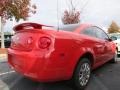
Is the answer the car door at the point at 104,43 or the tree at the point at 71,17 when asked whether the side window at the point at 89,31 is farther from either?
the tree at the point at 71,17

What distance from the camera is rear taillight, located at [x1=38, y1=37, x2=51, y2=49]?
16.9 feet

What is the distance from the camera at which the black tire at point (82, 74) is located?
571 cm

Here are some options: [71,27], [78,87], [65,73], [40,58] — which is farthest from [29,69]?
[71,27]

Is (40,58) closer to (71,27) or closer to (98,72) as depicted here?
(71,27)

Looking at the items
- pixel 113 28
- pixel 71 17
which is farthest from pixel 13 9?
pixel 113 28

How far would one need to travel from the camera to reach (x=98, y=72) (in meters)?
7.80

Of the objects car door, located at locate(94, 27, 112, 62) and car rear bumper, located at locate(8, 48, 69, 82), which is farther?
car door, located at locate(94, 27, 112, 62)

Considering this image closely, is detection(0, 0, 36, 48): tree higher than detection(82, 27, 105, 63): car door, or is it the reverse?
detection(0, 0, 36, 48): tree

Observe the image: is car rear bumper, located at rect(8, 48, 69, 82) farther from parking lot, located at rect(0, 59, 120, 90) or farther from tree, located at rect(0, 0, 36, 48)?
tree, located at rect(0, 0, 36, 48)

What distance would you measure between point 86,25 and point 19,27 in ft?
5.86

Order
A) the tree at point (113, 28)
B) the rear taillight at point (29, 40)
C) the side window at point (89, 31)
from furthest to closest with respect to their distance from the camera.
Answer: the tree at point (113, 28) → the side window at point (89, 31) → the rear taillight at point (29, 40)

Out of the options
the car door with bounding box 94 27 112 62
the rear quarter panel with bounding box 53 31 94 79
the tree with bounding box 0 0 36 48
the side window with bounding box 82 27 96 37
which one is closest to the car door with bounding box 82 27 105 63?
the side window with bounding box 82 27 96 37

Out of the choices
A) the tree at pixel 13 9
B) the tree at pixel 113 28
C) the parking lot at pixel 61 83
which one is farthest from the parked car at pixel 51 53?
the tree at pixel 113 28

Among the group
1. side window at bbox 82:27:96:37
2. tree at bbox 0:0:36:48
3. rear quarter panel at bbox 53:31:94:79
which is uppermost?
tree at bbox 0:0:36:48
